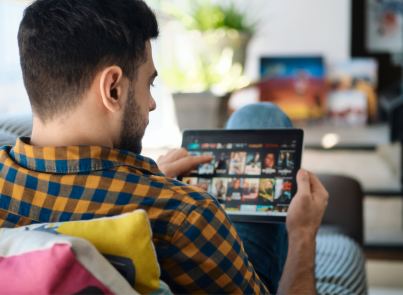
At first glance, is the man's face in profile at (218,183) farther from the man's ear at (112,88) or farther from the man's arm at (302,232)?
the man's ear at (112,88)

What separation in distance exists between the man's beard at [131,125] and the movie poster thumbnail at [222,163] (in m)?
0.27

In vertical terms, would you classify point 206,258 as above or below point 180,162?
below

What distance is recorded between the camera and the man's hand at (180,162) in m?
0.84

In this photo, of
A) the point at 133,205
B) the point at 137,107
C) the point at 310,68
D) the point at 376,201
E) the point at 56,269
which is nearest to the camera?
the point at 56,269

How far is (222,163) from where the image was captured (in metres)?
0.85

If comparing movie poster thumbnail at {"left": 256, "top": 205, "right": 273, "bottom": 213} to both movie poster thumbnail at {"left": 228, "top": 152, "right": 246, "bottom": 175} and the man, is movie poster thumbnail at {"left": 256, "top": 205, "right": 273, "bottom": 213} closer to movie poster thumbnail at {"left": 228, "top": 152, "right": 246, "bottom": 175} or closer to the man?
movie poster thumbnail at {"left": 228, "top": 152, "right": 246, "bottom": 175}

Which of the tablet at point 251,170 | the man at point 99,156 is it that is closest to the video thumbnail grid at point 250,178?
the tablet at point 251,170

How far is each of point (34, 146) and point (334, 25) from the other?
406cm

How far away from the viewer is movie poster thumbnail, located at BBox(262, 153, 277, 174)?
81cm

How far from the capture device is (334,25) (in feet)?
13.2

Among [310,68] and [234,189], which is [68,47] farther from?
[310,68]

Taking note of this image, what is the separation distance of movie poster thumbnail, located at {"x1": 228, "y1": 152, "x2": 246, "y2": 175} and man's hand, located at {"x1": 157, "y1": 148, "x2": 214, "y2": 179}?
48 mm

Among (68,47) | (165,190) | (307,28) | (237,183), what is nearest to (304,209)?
(237,183)

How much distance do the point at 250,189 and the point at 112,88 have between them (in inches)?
15.2
